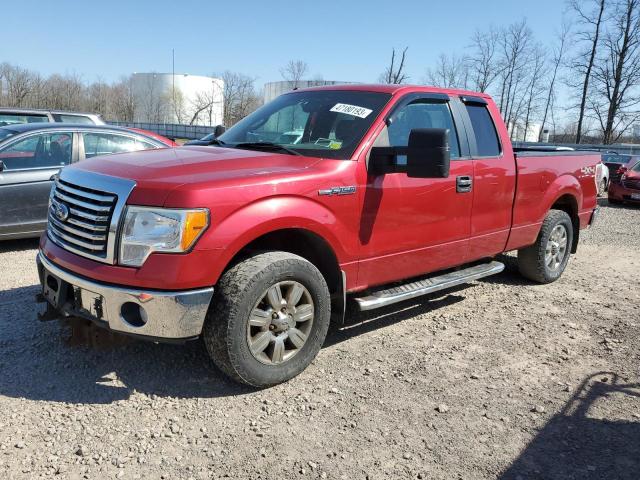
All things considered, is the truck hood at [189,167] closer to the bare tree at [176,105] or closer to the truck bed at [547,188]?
the truck bed at [547,188]

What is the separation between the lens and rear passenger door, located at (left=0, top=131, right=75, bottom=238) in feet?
20.6

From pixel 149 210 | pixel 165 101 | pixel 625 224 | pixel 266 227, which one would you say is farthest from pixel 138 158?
pixel 165 101

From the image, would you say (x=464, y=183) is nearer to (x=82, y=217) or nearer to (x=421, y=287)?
(x=421, y=287)

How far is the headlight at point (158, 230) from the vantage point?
296cm

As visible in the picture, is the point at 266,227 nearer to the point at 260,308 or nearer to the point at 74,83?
the point at 260,308

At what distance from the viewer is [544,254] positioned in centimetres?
600

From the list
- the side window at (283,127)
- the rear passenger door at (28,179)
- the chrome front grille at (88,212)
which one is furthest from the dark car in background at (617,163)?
the chrome front grille at (88,212)

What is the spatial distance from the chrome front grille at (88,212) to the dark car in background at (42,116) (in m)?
7.91

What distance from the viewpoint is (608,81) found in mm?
38406

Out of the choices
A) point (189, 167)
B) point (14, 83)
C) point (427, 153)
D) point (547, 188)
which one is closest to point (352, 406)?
point (427, 153)

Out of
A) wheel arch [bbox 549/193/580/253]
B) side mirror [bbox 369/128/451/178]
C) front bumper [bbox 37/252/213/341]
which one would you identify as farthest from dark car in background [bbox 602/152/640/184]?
front bumper [bbox 37/252/213/341]

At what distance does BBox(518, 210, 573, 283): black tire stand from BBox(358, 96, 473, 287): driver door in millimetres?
1575

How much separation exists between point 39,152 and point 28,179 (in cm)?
45

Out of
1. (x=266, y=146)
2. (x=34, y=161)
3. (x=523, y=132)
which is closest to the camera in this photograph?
(x=266, y=146)
